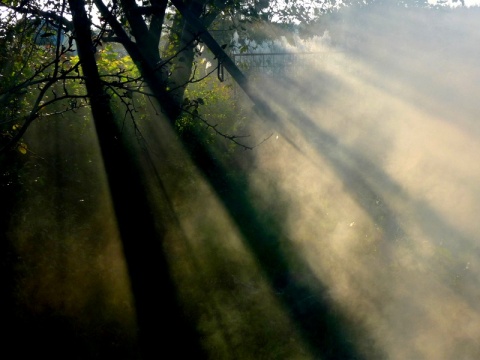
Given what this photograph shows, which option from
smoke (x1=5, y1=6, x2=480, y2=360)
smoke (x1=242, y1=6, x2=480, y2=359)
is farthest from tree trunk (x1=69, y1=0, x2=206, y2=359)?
smoke (x1=242, y1=6, x2=480, y2=359)

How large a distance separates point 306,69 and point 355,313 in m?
11.6

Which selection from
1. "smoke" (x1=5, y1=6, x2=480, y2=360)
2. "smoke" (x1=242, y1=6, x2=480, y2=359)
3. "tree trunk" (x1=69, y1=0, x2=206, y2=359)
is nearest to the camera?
"tree trunk" (x1=69, y1=0, x2=206, y2=359)

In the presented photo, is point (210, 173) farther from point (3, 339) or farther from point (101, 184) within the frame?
point (3, 339)

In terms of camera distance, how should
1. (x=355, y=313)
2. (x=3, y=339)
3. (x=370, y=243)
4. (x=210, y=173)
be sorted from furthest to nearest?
(x=210, y=173) < (x=370, y=243) < (x=355, y=313) < (x=3, y=339)

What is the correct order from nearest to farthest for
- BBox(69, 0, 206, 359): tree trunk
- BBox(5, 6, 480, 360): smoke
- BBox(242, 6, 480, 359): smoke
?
BBox(69, 0, 206, 359): tree trunk, BBox(5, 6, 480, 360): smoke, BBox(242, 6, 480, 359): smoke

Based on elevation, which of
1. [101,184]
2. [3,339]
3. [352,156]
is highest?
[101,184]

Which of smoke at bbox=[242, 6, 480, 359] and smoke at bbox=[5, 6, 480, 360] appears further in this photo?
smoke at bbox=[242, 6, 480, 359]

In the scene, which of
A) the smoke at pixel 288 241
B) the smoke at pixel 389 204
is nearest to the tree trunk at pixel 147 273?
the smoke at pixel 288 241

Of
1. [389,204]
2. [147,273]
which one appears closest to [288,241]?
[389,204]

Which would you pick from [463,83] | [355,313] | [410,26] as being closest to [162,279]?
[355,313]

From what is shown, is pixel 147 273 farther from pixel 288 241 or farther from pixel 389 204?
pixel 389 204

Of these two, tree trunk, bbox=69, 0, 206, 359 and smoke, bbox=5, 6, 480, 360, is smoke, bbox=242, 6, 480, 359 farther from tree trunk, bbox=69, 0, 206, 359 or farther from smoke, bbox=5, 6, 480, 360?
tree trunk, bbox=69, 0, 206, 359

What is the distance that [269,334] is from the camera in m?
5.85

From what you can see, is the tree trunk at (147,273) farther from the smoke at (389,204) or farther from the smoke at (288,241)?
the smoke at (389,204)
